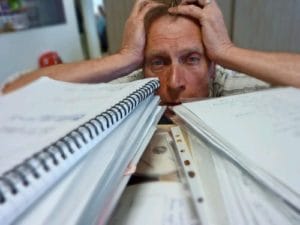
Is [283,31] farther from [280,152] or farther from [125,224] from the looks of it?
[125,224]

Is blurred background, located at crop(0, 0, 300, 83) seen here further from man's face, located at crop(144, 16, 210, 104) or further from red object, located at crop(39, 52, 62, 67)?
man's face, located at crop(144, 16, 210, 104)

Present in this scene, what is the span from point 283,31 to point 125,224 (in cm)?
135

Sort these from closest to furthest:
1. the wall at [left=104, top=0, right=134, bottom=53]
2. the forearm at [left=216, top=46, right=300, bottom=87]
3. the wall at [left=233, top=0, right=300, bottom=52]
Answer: the forearm at [left=216, top=46, right=300, bottom=87]
the wall at [left=233, top=0, right=300, bottom=52]
the wall at [left=104, top=0, right=134, bottom=53]

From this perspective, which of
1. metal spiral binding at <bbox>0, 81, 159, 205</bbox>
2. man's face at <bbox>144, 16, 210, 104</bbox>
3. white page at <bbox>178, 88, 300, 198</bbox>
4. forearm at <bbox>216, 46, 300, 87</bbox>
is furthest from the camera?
man's face at <bbox>144, 16, 210, 104</bbox>

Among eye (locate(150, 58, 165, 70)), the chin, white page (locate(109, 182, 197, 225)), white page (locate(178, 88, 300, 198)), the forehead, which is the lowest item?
the chin

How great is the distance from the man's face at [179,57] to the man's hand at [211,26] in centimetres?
2

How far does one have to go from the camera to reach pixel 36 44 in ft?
7.72

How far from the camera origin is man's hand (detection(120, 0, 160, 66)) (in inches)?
34.3

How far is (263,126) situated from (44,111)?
318 millimetres

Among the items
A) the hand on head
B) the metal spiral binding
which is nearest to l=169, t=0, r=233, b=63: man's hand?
the hand on head

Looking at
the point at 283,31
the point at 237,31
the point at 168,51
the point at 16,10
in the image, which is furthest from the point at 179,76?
the point at 16,10

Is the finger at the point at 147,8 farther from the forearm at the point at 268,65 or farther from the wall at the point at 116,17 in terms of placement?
the wall at the point at 116,17

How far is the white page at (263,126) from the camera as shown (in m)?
0.30

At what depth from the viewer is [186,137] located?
442mm
